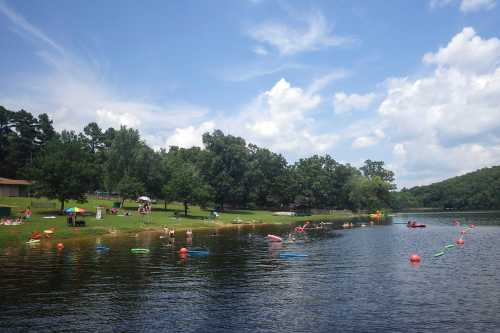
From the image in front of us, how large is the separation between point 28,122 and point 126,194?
69933 millimetres

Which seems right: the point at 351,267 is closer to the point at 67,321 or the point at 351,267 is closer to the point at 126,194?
the point at 67,321

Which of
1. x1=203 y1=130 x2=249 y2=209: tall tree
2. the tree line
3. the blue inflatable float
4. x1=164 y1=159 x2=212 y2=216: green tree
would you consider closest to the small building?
the tree line

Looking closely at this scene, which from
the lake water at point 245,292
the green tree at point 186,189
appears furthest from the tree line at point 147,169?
the lake water at point 245,292

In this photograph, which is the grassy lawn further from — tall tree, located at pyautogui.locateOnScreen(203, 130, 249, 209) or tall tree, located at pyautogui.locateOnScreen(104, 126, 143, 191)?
tall tree, located at pyautogui.locateOnScreen(203, 130, 249, 209)

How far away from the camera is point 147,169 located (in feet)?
408

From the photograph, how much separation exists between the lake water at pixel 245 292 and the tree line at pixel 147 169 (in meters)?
38.2

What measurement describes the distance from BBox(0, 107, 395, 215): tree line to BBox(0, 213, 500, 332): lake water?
3818 cm

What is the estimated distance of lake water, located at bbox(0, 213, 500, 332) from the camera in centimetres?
2464

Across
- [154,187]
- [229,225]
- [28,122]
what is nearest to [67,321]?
[229,225]

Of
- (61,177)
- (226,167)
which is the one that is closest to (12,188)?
(61,177)

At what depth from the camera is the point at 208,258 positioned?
50531 millimetres

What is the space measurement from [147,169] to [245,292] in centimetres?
9643

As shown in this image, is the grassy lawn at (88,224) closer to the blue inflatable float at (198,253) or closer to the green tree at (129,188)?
the green tree at (129,188)

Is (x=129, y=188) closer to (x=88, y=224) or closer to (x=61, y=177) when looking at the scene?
(x=61, y=177)
